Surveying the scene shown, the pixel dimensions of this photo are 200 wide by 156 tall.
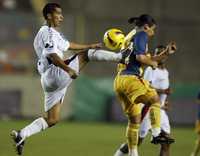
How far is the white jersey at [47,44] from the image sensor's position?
11055 millimetres

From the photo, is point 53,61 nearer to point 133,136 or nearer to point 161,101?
point 133,136

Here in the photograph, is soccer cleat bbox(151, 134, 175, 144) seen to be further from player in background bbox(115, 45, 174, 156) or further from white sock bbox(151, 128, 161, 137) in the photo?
player in background bbox(115, 45, 174, 156)

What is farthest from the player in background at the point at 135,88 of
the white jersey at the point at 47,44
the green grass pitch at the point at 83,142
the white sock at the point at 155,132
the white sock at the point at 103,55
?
the green grass pitch at the point at 83,142

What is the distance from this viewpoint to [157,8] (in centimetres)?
2959

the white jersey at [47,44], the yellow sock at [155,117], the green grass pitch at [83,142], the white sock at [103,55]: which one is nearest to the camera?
the white sock at [103,55]

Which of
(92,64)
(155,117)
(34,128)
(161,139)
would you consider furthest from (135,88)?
(92,64)

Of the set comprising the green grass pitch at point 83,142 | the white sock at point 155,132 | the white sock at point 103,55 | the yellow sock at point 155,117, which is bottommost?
the green grass pitch at point 83,142

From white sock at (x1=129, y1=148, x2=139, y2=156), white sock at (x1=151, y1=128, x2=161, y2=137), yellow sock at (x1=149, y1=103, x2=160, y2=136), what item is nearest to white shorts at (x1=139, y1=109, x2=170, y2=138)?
yellow sock at (x1=149, y1=103, x2=160, y2=136)

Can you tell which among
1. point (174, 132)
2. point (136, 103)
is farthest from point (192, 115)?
point (136, 103)

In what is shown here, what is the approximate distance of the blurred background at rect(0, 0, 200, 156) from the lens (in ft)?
87.5

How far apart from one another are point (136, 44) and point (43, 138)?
810 cm

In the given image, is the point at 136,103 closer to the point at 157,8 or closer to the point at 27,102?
the point at 27,102

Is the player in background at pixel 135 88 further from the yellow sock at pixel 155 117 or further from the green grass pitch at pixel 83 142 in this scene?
the green grass pitch at pixel 83 142

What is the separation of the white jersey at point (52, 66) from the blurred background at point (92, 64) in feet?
46.7
